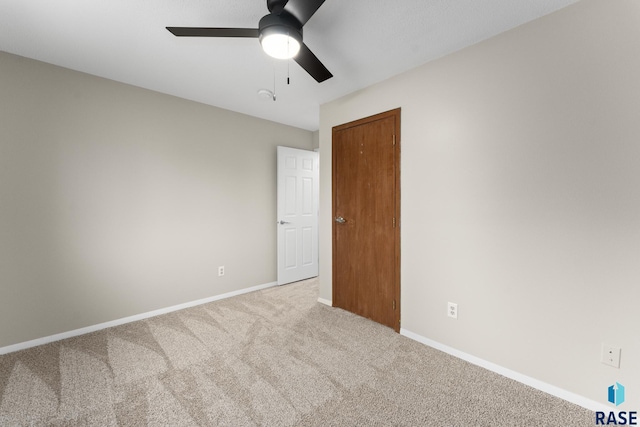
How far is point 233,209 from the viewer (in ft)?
11.2

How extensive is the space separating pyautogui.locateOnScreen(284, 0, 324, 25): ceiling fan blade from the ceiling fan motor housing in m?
0.03

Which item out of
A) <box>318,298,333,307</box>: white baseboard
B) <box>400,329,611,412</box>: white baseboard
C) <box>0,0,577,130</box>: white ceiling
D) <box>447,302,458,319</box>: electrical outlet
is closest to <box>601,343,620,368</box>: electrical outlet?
<box>400,329,611,412</box>: white baseboard

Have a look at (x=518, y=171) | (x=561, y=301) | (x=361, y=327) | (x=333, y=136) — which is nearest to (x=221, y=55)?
(x=333, y=136)

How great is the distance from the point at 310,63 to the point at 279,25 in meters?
0.34

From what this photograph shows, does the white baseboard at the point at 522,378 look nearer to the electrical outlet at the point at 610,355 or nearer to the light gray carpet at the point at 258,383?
the light gray carpet at the point at 258,383

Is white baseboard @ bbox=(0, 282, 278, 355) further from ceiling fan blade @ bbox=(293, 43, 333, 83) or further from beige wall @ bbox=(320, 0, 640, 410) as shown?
ceiling fan blade @ bbox=(293, 43, 333, 83)

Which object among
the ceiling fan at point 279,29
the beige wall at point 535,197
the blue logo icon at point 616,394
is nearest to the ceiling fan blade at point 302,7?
the ceiling fan at point 279,29

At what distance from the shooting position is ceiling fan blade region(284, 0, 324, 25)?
1.28 m

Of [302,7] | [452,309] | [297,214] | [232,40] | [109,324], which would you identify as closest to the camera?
[302,7]

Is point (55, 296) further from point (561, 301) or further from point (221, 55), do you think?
point (561, 301)

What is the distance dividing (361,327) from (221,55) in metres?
2.71

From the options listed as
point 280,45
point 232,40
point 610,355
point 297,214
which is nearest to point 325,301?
point 297,214

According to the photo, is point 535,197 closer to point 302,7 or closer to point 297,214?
point 302,7

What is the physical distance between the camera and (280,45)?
1476mm
